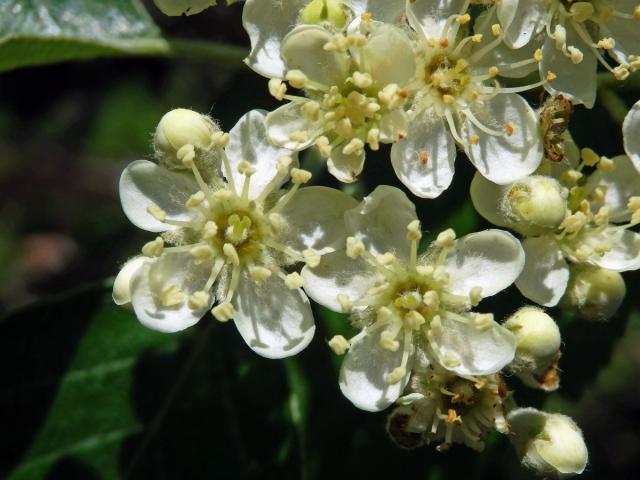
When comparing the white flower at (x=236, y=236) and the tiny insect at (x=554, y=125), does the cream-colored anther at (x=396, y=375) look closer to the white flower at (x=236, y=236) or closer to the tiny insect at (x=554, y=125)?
the white flower at (x=236, y=236)

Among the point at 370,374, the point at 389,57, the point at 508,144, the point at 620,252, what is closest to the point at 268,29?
the point at 389,57

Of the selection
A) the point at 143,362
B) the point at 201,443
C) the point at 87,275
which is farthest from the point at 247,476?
the point at 87,275

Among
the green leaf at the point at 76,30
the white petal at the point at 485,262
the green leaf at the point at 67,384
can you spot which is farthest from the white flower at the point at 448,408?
the green leaf at the point at 76,30

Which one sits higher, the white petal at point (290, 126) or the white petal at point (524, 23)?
the white petal at point (524, 23)

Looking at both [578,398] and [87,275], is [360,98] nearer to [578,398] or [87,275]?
[578,398]

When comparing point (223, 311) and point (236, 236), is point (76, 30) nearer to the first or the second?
point (236, 236)
